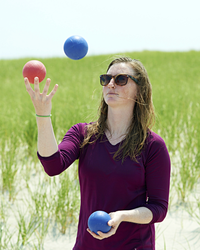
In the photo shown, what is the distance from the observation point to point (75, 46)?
1.76 metres

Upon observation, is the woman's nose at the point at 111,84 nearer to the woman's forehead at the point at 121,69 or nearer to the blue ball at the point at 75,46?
the woman's forehead at the point at 121,69

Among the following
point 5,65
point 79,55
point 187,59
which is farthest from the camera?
point 5,65

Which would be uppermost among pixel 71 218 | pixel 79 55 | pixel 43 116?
pixel 79 55

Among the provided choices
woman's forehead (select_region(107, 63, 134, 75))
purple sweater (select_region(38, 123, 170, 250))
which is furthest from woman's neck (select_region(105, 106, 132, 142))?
woman's forehead (select_region(107, 63, 134, 75))

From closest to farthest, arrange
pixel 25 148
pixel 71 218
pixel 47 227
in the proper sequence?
pixel 47 227 < pixel 71 218 < pixel 25 148

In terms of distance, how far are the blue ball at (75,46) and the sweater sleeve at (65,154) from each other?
465mm

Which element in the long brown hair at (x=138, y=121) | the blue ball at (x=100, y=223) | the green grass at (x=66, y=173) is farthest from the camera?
the green grass at (x=66, y=173)

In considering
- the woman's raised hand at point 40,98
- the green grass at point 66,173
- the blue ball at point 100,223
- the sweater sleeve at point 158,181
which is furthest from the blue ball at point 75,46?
the blue ball at point 100,223

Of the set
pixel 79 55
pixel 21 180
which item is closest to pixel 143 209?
pixel 79 55

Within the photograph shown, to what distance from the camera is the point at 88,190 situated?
1.49 m

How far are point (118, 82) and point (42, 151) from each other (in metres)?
0.56

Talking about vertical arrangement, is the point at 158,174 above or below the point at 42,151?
below

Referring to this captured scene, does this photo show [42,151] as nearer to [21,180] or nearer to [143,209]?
[143,209]

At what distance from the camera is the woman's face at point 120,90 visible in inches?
60.0
